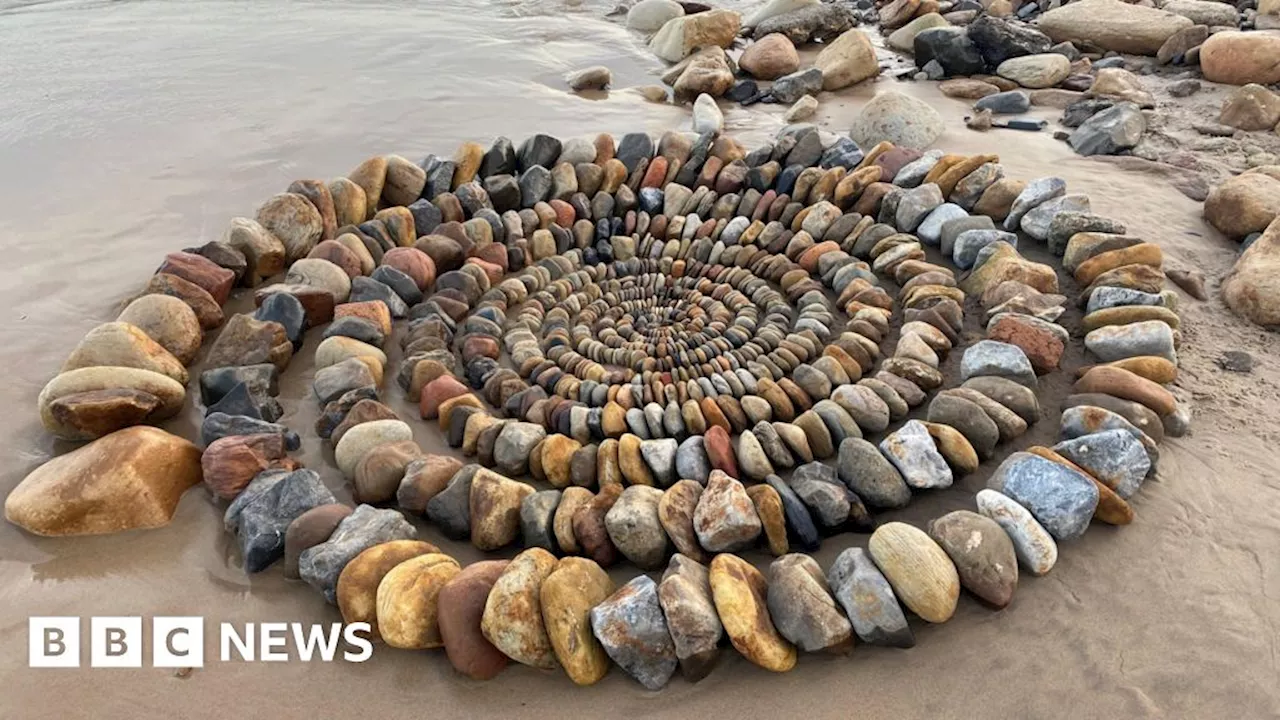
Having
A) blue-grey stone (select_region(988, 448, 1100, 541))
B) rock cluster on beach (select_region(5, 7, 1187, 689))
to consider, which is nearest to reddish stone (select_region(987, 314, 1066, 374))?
rock cluster on beach (select_region(5, 7, 1187, 689))

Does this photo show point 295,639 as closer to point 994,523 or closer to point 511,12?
point 994,523

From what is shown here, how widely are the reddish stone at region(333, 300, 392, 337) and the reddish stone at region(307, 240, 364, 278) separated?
0.33 meters

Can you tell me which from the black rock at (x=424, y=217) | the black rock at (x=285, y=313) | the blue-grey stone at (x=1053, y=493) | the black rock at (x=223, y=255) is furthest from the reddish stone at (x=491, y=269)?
the blue-grey stone at (x=1053, y=493)

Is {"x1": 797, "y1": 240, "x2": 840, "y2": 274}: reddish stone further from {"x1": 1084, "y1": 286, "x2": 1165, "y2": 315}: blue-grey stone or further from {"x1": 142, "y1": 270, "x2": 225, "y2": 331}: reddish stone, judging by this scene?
{"x1": 142, "y1": 270, "x2": 225, "y2": 331}: reddish stone

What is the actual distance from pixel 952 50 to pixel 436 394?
18.7ft

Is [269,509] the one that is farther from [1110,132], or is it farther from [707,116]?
[1110,132]

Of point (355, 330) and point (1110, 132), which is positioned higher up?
point (1110, 132)

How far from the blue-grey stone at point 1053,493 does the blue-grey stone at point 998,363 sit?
0.66 meters

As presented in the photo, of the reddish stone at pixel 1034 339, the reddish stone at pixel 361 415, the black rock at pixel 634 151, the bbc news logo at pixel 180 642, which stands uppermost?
the black rock at pixel 634 151

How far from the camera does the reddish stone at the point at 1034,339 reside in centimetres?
339

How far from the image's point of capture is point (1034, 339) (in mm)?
3416

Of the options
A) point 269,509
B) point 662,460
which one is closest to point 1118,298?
point 662,460

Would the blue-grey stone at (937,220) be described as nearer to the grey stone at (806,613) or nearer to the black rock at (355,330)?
the grey stone at (806,613)

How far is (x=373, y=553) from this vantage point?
8.33 ft
